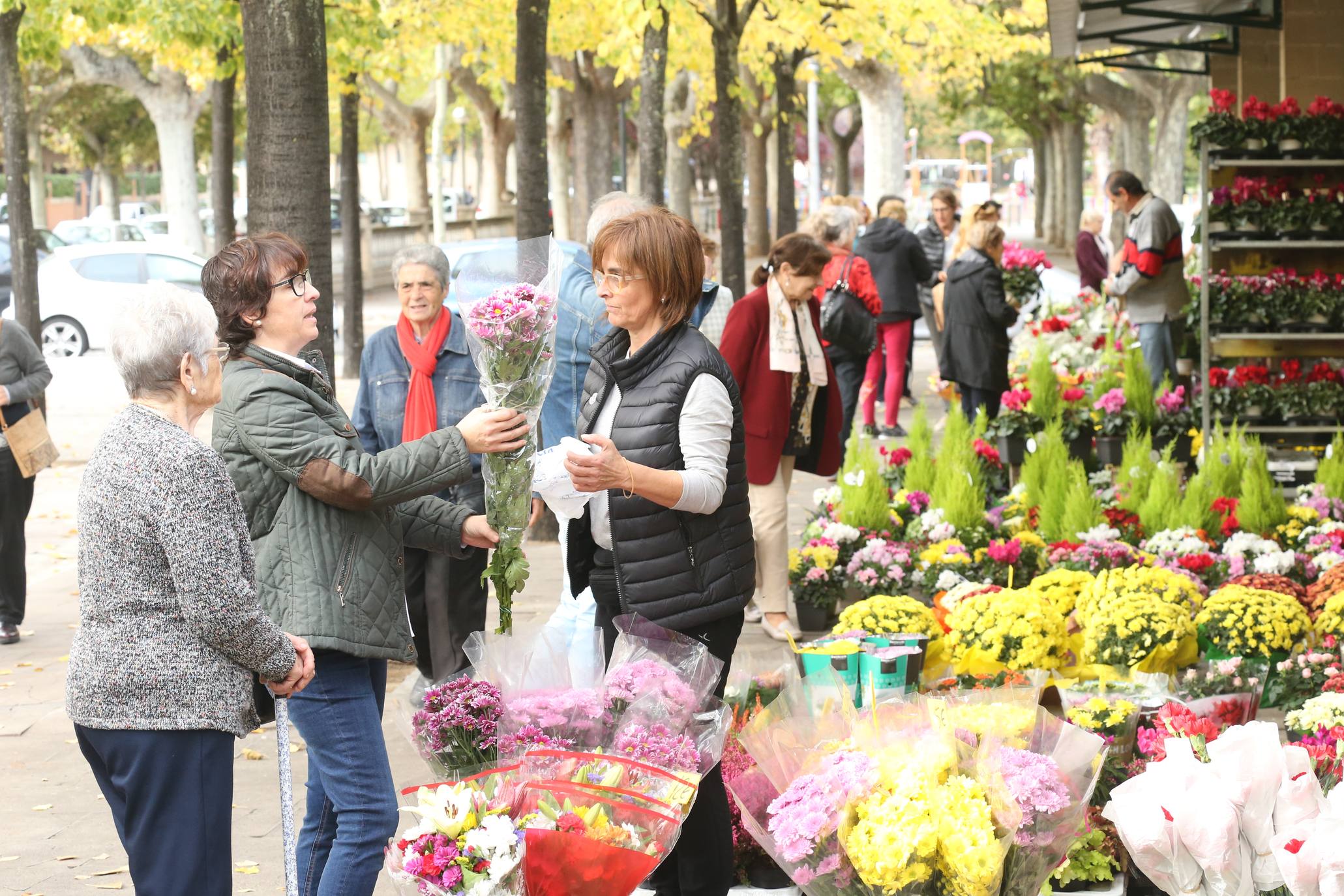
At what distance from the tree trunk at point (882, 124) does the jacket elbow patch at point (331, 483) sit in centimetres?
2034

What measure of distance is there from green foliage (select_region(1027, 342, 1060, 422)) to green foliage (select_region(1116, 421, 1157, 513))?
5.33 feet

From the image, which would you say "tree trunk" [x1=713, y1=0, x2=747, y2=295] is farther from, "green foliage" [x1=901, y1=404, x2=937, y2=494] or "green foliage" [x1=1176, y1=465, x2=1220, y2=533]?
"green foliage" [x1=1176, y1=465, x2=1220, y2=533]

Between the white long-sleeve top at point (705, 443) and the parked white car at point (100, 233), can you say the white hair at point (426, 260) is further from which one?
the parked white car at point (100, 233)

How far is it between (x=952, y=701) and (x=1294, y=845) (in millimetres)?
832

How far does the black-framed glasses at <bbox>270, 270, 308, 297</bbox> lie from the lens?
3.64m

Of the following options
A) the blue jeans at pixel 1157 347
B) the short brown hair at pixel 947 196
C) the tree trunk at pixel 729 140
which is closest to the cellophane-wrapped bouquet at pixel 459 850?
the blue jeans at pixel 1157 347

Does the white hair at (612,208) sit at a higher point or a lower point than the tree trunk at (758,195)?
lower

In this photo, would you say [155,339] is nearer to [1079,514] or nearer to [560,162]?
[1079,514]

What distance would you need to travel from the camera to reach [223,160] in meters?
16.6

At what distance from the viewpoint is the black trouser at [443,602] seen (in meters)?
5.39

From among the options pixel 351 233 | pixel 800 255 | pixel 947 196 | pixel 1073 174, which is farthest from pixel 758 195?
pixel 800 255

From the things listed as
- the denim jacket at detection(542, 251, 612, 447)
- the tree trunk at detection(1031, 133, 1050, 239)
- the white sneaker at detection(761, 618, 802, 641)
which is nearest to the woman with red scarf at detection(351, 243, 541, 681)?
the denim jacket at detection(542, 251, 612, 447)

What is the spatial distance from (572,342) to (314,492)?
2.33 meters

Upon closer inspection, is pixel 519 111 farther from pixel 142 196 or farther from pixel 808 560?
pixel 142 196
